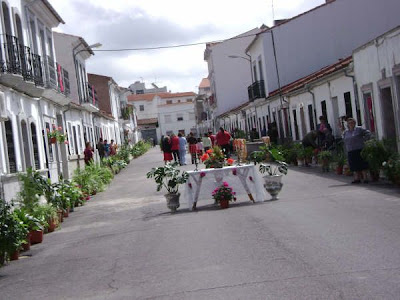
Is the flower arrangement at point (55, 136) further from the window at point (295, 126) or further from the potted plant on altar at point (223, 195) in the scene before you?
the window at point (295, 126)

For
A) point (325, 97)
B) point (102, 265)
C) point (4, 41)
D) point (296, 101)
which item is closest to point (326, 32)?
point (296, 101)

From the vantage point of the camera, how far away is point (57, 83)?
25094 millimetres

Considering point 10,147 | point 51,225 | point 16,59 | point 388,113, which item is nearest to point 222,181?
point 51,225

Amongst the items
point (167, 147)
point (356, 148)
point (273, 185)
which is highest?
point (167, 147)

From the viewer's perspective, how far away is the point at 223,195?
46.6 feet

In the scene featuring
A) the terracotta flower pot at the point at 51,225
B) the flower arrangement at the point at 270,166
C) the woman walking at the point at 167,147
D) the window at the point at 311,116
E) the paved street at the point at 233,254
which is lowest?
the paved street at the point at 233,254

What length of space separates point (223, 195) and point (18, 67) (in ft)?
24.4

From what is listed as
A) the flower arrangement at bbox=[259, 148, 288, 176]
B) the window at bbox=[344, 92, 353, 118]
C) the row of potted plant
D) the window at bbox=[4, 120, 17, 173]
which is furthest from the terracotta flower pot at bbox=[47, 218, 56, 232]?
the window at bbox=[344, 92, 353, 118]

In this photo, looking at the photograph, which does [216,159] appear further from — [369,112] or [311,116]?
[311,116]

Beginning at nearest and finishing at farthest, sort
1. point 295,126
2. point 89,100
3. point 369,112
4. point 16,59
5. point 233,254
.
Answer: point 233,254
point 16,59
point 369,112
point 295,126
point 89,100

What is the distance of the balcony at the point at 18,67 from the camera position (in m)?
17.5

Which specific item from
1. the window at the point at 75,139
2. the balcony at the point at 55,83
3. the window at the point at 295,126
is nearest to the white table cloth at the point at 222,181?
the balcony at the point at 55,83

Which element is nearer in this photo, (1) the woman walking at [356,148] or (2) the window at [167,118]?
(1) the woman walking at [356,148]

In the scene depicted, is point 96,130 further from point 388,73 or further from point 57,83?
point 388,73
